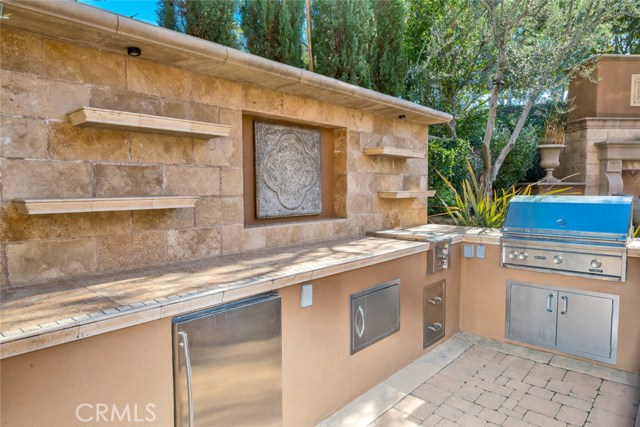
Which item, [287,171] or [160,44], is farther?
[287,171]

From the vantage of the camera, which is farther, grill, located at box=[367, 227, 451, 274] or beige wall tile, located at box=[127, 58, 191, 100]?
grill, located at box=[367, 227, 451, 274]

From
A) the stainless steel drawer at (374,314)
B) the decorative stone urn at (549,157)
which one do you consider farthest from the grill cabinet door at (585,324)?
the decorative stone urn at (549,157)

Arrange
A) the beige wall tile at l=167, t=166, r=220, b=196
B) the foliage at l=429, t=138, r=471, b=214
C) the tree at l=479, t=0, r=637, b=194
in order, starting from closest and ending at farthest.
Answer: the beige wall tile at l=167, t=166, r=220, b=196
the foliage at l=429, t=138, r=471, b=214
the tree at l=479, t=0, r=637, b=194

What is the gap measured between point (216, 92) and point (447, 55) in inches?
257

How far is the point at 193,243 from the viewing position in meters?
2.79

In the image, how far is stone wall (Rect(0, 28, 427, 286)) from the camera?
204 centimetres

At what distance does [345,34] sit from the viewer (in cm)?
502

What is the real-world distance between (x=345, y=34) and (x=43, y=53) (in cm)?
371

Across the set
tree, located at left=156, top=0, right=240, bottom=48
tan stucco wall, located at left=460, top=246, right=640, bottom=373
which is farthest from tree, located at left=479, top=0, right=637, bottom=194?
tree, located at left=156, top=0, right=240, bottom=48

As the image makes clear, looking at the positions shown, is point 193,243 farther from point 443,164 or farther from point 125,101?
point 443,164

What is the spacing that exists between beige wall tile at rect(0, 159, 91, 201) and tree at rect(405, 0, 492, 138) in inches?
271

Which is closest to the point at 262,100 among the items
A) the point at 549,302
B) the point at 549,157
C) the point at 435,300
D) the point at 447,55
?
the point at 435,300

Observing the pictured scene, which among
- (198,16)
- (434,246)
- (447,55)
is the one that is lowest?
(434,246)

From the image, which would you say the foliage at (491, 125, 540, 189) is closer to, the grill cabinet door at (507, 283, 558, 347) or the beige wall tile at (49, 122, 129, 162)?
the grill cabinet door at (507, 283, 558, 347)
